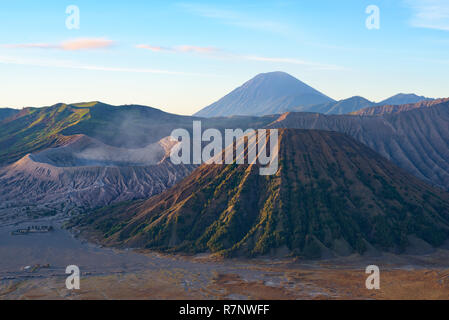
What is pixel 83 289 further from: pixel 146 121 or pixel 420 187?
pixel 146 121

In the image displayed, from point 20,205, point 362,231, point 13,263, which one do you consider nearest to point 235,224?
point 362,231

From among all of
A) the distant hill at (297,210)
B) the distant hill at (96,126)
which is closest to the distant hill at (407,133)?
the distant hill at (96,126)

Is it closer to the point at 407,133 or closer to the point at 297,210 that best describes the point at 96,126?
the point at 407,133

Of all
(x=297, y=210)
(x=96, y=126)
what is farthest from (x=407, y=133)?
(x=96, y=126)

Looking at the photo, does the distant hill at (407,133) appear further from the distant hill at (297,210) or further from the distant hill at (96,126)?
the distant hill at (297,210)

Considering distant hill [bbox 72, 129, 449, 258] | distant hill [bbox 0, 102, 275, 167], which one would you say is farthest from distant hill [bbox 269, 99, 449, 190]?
distant hill [bbox 72, 129, 449, 258]
